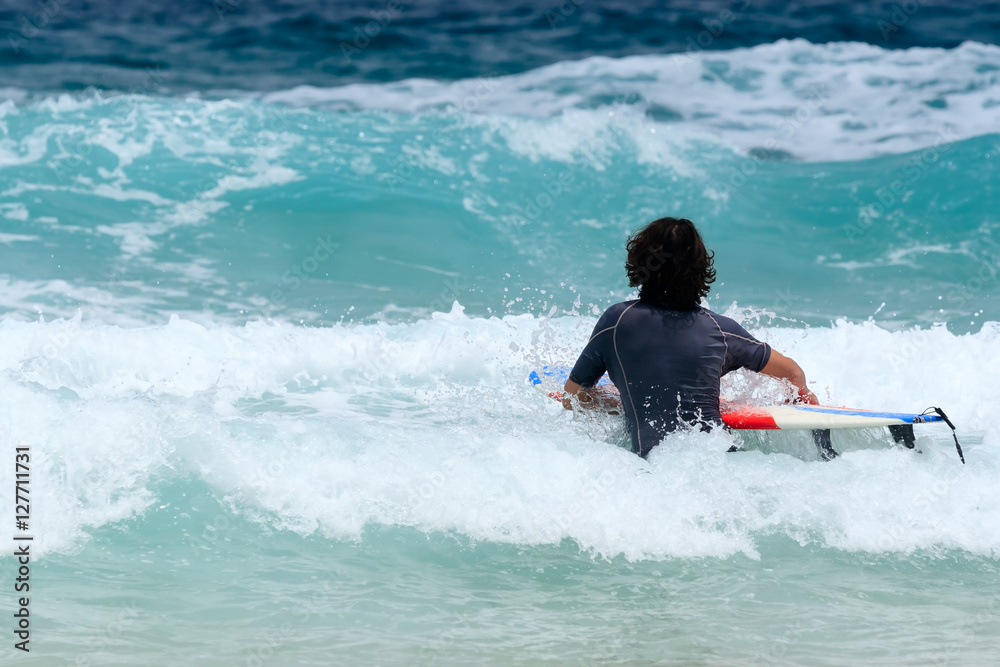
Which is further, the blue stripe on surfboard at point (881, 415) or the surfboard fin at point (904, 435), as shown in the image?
the surfboard fin at point (904, 435)

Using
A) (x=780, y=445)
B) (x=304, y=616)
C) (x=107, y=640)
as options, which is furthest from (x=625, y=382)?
(x=107, y=640)

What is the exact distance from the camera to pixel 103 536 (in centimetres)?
369

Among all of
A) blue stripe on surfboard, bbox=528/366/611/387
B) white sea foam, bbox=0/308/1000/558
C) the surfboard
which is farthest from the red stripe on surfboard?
blue stripe on surfboard, bbox=528/366/611/387

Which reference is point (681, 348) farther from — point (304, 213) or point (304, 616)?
point (304, 213)

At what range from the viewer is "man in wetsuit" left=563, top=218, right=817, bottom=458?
3.49m

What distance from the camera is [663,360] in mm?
3582

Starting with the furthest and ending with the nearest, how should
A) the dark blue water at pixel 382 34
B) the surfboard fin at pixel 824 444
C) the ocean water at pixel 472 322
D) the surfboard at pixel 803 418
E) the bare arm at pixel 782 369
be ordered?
the dark blue water at pixel 382 34 → the surfboard fin at pixel 824 444 → the surfboard at pixel 803 418 → the bare arm at pixel 782 369 → the ocean water at pixel 472 322

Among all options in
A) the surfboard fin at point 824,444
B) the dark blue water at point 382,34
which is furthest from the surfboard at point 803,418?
the dark blue water at point 382,34

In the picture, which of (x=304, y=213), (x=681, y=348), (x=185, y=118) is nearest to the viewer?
(x=681, y=348)

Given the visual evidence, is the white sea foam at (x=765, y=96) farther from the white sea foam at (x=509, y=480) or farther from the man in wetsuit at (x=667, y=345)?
the man in wetsuit at (x=667, y=345)

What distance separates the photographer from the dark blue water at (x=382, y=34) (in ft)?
56.0

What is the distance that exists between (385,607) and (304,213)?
10.3 meters

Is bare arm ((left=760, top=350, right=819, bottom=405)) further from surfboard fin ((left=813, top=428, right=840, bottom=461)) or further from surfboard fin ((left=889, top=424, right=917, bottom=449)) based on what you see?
surfboard fin ((left=889, top=424, right=917, bottom=449))

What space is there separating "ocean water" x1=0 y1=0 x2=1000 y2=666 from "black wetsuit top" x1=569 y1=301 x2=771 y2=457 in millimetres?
143
